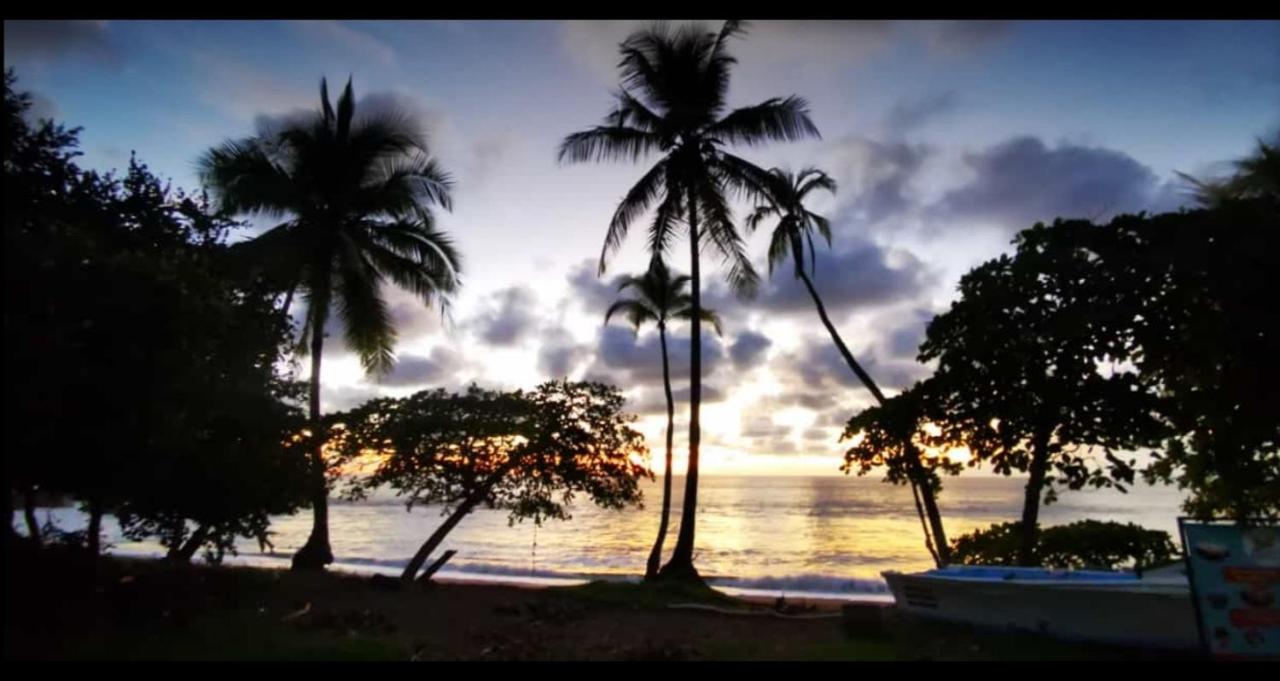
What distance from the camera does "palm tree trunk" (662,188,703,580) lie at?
16.6m

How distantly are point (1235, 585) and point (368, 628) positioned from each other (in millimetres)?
10644

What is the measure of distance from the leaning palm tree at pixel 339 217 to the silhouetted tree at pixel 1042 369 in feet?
45.7

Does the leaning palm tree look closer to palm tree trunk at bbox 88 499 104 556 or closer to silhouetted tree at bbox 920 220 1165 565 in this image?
palm tree trunk at bbox 88 499 104 556

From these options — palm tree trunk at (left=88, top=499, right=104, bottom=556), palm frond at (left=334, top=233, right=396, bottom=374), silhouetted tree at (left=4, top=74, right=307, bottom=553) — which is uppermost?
palm frond at (left=334, top=233, right=396, bottom=374)

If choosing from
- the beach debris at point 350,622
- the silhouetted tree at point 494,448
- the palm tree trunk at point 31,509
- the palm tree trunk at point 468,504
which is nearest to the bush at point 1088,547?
the silhouetted tree at point 494,448

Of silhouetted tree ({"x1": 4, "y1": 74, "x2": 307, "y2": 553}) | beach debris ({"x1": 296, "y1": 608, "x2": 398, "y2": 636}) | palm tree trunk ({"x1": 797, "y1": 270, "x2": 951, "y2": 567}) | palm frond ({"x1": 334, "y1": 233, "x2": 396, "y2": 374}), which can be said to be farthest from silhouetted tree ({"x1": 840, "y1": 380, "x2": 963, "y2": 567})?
palm frond ({"x1": 334, "y1": 233, "x2": 396, "y2": 374})

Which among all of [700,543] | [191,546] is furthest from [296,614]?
[700,543]

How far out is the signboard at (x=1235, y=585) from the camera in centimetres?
779

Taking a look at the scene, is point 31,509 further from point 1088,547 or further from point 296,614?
point 1088,547

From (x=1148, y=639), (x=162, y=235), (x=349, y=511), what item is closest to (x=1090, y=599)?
(x=1148, y=639)

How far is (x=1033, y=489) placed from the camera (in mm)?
12602

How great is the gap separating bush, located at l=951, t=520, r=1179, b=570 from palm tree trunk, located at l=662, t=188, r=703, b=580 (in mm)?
6073

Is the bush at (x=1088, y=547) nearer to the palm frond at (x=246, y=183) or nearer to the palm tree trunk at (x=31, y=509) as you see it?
the palm tree trunk at (x=31, y=509)

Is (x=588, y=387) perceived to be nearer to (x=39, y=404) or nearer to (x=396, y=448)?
(x=396, y=448)
